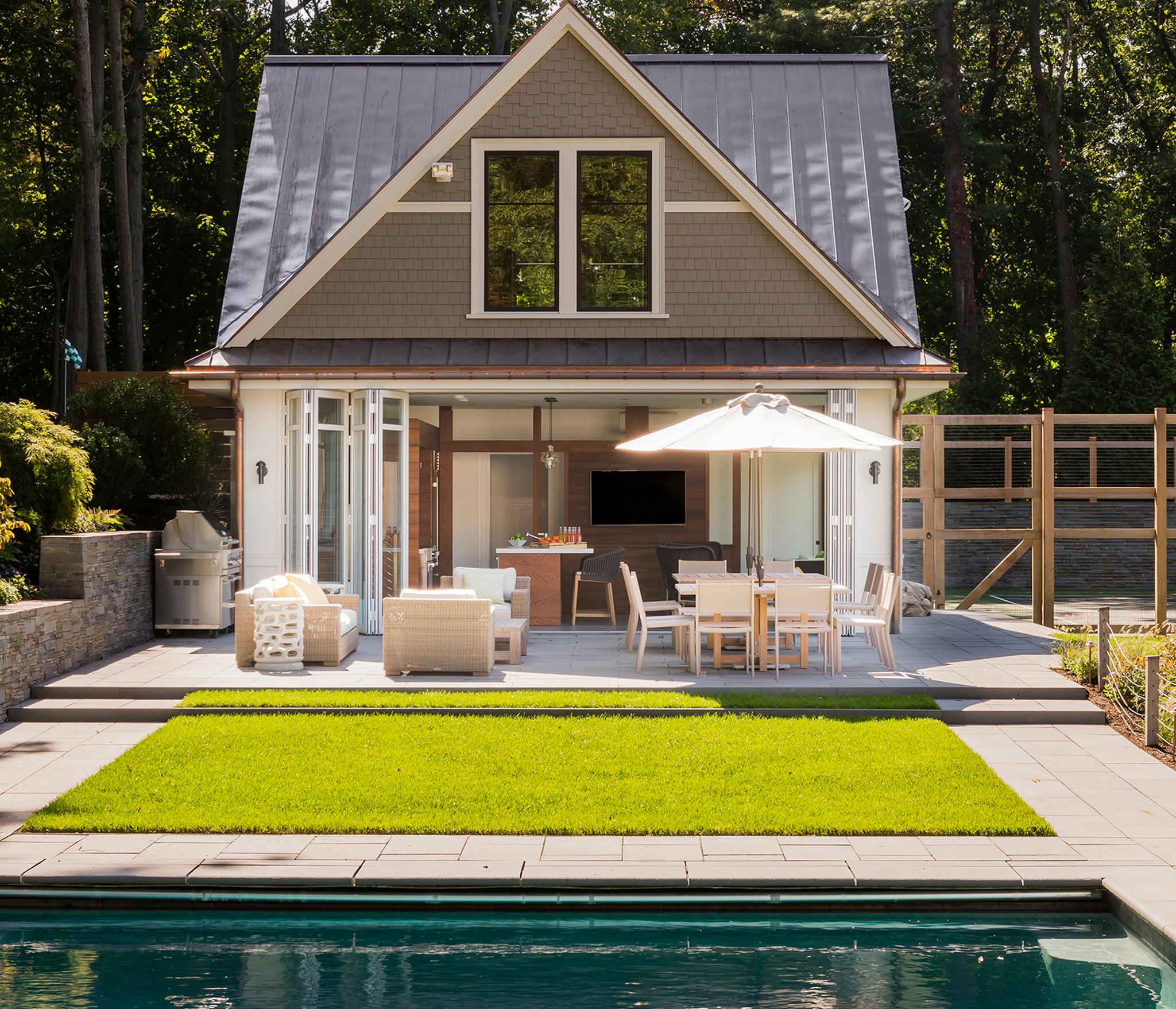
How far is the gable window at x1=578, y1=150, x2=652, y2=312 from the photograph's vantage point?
14.0 metres

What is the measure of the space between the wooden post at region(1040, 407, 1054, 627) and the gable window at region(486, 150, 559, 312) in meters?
5.69

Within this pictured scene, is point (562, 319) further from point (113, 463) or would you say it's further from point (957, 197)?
point (957, 197)

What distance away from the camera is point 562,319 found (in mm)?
14031

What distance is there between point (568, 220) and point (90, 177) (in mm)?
11296

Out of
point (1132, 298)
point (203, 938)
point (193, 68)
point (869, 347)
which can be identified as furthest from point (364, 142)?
point (1132, 298)

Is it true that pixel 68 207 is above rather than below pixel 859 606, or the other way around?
above

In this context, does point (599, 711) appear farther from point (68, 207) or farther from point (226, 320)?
point (68, 207)

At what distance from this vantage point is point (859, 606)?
38.1ft

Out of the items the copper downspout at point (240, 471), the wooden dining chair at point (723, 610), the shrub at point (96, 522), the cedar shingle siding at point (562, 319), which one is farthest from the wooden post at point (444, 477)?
the wooden dining chair at point (723, 610)

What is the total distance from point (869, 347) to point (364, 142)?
7.44 metres

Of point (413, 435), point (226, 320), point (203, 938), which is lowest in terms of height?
point (203, 938)

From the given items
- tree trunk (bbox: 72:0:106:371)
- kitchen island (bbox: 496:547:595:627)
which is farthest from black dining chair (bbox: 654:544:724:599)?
tree trunk (bbox: 72:0:106:371)

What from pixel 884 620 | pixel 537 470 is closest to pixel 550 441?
pixel 537 470

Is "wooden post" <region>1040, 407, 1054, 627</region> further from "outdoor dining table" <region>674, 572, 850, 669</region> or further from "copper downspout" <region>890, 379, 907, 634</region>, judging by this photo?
"outdoor dining table" <region>674, 572, 850, 669</region>
